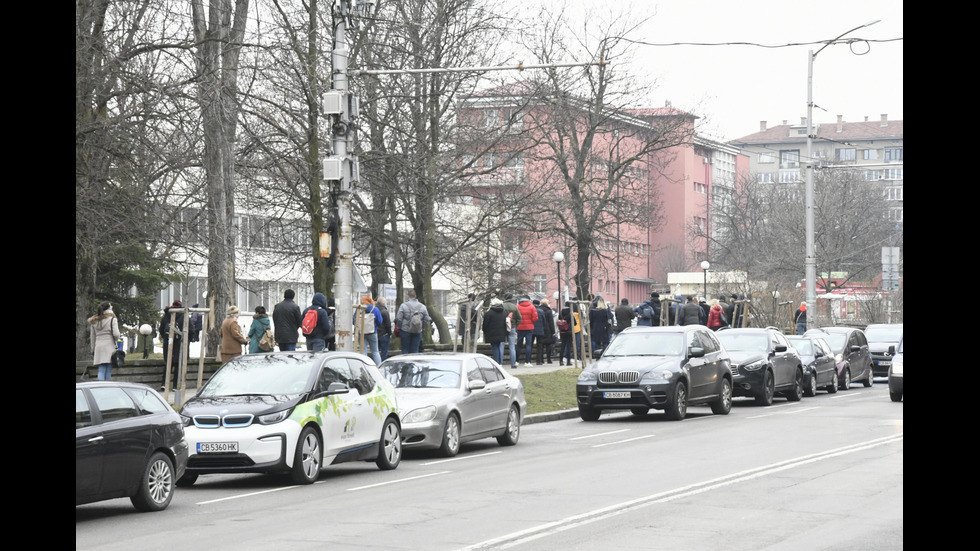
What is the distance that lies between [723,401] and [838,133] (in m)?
155

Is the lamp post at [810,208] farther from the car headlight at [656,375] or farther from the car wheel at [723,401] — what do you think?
the car headlight at [656,375]

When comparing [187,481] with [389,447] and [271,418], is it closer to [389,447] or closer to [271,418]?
[271,418]

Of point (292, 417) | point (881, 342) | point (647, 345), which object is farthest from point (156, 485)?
point (881, 342)

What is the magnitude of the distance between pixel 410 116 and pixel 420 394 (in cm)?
1914

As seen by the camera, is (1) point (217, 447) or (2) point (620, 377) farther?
(2) point (620, 377)

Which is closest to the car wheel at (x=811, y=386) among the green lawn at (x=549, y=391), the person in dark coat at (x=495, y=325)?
the green lawn at (x=549, y=391)

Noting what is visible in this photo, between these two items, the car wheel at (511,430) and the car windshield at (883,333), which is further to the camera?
the car windshield at (883,333)

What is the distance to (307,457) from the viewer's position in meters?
15.0

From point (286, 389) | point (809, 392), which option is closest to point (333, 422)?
point (286, 389)

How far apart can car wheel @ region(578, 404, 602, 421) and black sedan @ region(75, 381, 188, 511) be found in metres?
12.1

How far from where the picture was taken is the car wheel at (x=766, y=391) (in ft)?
92.4

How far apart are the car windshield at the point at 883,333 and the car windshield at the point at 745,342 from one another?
11.8 meters

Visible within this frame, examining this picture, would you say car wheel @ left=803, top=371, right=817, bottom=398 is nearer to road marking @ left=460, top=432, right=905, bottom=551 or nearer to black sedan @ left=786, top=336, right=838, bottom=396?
black sedan @ left=786, top=336, right=838, bottom=396
